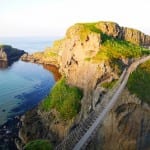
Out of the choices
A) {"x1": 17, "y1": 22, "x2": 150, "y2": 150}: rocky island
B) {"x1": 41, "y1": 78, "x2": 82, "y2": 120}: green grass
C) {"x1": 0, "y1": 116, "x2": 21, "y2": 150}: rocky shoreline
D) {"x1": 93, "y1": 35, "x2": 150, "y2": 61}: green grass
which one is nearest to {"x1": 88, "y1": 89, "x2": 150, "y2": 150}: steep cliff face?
{"x1": 17, "y1": 22, "x2": 150, "y2": 150}: rocky island

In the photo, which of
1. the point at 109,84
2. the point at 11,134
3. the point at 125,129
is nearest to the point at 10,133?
the point at 11,134

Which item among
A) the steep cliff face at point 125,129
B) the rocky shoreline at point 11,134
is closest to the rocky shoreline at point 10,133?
the rocky shoreline at point 11,134

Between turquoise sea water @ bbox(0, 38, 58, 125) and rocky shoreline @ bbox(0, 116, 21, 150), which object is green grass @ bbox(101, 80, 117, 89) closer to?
rocky shoreline @ bbox(0, 116, 21, 150)

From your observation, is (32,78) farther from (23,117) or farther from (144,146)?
(144,146)

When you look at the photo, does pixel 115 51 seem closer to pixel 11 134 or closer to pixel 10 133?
pixel 11 134

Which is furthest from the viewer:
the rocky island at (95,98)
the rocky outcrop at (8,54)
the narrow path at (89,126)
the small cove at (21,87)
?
the rocky outcrop at (8,54)

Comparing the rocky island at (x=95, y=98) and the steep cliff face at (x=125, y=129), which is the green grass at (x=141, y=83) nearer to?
the rocky island at (x=95, y=98)
